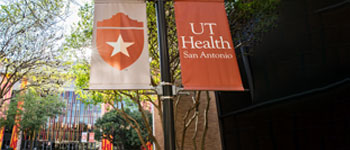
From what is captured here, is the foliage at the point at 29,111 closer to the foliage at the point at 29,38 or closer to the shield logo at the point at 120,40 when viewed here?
the foliage at the point at 29,38

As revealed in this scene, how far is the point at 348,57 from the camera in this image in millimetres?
5816

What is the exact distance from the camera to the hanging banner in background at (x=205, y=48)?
2.96 metres

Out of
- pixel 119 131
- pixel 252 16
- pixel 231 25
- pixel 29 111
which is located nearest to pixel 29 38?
pixel 231 25

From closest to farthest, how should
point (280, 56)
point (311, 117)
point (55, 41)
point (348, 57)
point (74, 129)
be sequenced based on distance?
point (348, 57)
point (311, 117)
point (280, 56)
point (55, 41)
point (74, 129)

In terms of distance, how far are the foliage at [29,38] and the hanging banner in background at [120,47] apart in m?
5.38

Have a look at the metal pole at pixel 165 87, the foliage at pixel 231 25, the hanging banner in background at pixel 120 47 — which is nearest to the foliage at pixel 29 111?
the foliage at pixel 231 25

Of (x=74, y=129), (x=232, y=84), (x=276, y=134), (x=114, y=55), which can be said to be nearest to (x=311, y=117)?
(x=276, y=134)

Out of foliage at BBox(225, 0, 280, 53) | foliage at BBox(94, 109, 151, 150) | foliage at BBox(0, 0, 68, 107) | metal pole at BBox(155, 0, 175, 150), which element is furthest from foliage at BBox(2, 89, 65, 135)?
metal pole at BBox(155, 0, 175, 150)

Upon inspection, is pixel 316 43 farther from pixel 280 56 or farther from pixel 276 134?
pixel 276 134

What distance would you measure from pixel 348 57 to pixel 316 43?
3.45 feet

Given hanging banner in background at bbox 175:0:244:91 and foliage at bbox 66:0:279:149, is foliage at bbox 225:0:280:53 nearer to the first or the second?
foliage at bbox 66:0:279:149

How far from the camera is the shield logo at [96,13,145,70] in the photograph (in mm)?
2984

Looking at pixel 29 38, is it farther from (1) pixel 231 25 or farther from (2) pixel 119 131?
(2) pixel 119 131

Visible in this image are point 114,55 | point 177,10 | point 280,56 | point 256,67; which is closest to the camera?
point 114,55
